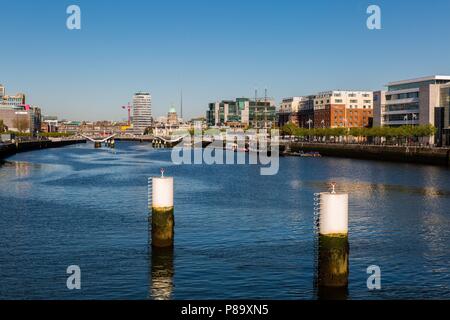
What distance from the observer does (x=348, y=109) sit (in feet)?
592

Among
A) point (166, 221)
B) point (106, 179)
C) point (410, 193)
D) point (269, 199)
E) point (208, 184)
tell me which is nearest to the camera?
point (166, 221)

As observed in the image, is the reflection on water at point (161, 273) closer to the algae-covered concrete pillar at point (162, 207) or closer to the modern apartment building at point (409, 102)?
the algae-covered concrete pillar at point (162, 207)

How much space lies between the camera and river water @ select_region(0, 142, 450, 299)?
17.8 meters

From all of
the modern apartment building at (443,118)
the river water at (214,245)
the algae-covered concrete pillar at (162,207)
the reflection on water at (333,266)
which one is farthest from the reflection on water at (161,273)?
the modern apartment building at (443,118)

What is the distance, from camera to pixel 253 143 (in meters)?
159

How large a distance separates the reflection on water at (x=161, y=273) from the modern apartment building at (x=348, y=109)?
162370 millimetres

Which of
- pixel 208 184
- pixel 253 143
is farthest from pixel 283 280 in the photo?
pixel 253 143

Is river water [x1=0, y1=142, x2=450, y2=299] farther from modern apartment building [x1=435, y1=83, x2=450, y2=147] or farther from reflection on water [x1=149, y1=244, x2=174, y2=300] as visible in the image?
modern apartment building [x1=435, y1=83, x2=450, y2=147]

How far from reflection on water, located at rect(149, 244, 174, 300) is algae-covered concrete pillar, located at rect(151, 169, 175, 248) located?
600 mm

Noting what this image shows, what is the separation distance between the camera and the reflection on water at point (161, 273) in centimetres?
1716

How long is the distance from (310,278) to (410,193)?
1192 inches

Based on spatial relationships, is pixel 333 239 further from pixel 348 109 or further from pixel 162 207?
pixel 348 109

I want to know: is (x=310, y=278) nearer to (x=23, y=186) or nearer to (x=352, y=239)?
(x=352, y=239)

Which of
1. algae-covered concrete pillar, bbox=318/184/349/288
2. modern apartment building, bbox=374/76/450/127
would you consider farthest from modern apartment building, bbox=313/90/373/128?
algae-covered concrete pillar, bbox=318/184/349/288
